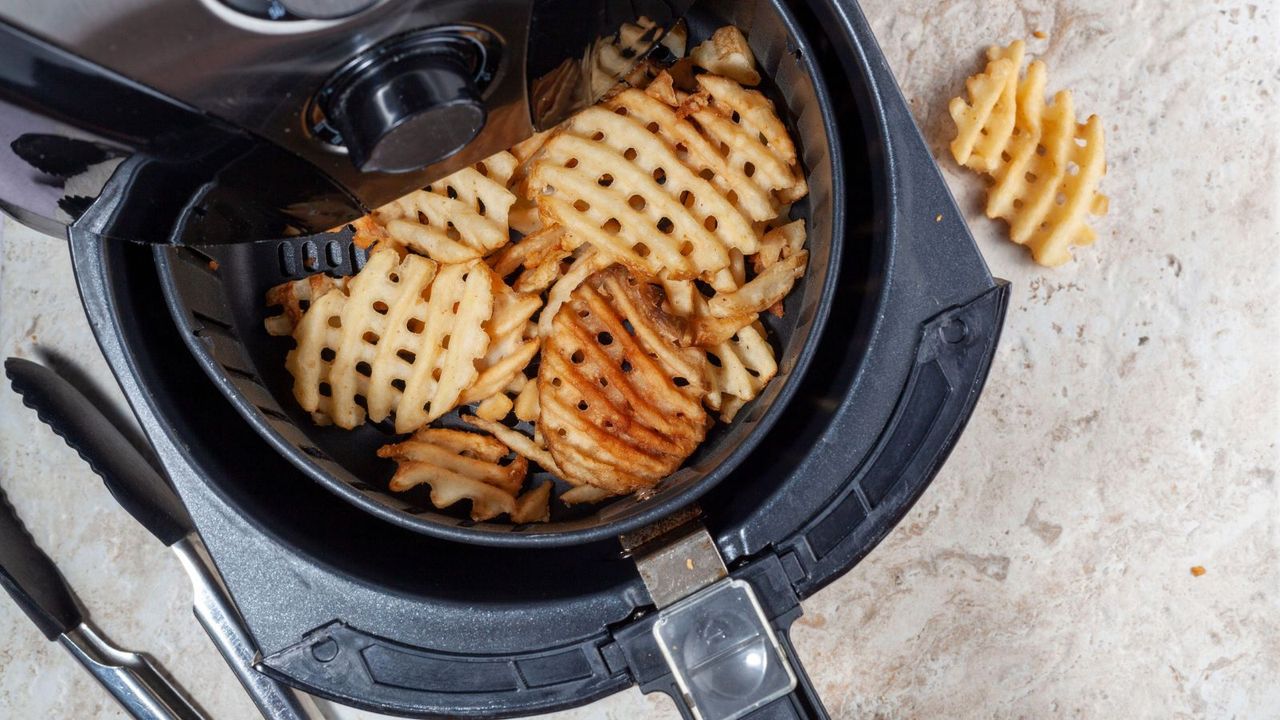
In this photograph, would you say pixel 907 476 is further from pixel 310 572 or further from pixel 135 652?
pixel 135 652

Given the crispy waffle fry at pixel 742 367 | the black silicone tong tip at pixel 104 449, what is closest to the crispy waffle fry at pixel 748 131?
the crispy waffle fry at pixel 742 367

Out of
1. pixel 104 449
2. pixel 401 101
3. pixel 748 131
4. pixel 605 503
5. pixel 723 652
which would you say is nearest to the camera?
pixel 401 101

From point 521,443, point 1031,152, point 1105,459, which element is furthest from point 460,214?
point 1105,459

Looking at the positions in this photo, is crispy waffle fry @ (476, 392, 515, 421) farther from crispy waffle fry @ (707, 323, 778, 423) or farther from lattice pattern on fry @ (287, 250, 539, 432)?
crispy waffle fry @ (707, 323, 778, 423)

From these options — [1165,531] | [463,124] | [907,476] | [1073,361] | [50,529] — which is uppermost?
[50,529]

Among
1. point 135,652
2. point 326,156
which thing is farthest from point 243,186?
point 135,652

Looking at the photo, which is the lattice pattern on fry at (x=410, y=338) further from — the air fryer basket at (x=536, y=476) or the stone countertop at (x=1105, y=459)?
the stone countertop at (x=1105, y=459)

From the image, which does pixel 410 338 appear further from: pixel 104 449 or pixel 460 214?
pixel 104 449
